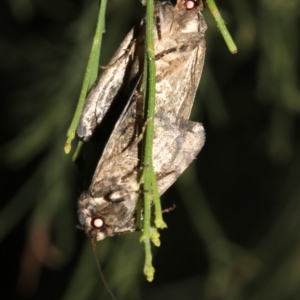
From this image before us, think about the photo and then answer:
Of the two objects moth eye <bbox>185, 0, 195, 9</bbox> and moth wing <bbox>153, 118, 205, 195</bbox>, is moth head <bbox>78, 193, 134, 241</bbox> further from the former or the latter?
moth eye <bbox>185, 0, 195, 9</bbox>

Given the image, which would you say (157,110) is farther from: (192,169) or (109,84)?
(192,169)

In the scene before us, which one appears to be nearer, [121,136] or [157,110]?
[121,136]

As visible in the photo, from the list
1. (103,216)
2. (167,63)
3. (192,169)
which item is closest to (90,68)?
(167,63)

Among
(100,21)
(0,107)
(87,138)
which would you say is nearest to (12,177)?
(0,107)

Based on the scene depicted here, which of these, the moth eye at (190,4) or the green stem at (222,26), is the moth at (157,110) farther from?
the green stem at (222,26)

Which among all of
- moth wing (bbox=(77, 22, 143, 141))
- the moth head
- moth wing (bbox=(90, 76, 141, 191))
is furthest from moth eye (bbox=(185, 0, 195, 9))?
the moth head

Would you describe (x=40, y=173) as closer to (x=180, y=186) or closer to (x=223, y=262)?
(x=180, y=186)

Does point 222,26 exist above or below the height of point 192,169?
above

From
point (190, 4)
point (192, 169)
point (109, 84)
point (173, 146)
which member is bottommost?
point (192, 169)
